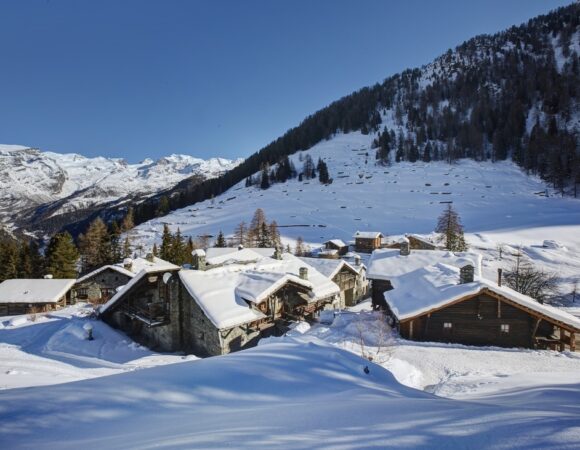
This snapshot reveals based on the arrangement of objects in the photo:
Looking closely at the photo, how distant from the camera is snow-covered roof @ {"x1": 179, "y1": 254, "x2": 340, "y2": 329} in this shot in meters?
18.9

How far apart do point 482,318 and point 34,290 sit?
4739 centimetres

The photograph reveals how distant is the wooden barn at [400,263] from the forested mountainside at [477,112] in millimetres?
76402

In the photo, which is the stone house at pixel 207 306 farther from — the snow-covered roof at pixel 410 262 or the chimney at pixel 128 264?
the chimney at pixel 128 264

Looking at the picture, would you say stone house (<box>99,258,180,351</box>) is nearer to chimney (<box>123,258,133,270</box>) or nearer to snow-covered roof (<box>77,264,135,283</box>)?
chimney (<box>123,258,133,270</box>)

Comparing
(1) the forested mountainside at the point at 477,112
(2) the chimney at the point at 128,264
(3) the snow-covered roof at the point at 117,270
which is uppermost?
(1) the forested mountainside at the point at 477,112

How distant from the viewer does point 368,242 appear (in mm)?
64062

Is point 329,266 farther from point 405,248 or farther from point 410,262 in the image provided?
point 410,262

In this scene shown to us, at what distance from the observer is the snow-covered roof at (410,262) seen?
28234mm

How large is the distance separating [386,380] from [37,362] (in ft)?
47.4

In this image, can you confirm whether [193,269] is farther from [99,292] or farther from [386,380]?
[99,292]

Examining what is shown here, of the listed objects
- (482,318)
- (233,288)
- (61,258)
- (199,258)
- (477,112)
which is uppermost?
(477,112)

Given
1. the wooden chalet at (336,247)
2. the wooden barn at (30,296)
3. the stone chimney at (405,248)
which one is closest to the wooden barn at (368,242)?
the wooden chalet at (336,247)

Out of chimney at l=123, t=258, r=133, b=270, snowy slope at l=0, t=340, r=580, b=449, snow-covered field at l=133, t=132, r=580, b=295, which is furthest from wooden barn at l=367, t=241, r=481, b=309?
chimney at l=123, t=258, r=133, b=270

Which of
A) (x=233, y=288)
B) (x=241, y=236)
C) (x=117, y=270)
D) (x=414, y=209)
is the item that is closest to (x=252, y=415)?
(x=233, y=288)
